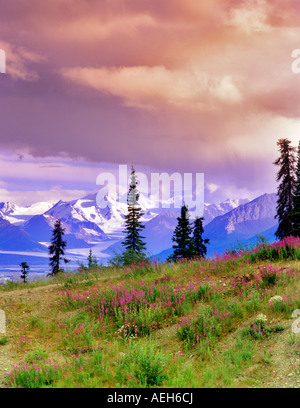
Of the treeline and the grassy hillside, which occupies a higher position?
the treeline

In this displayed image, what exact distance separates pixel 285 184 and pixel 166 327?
3264 centimetres

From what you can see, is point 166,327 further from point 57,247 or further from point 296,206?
point 57,247

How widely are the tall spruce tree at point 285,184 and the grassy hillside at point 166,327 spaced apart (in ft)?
85.2

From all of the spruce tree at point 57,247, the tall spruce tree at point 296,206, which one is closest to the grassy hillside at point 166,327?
the tall spruce tree at point 296,206

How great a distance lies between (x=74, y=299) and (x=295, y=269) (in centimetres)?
691

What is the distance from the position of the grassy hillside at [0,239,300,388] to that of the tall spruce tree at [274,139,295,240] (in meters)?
26.0

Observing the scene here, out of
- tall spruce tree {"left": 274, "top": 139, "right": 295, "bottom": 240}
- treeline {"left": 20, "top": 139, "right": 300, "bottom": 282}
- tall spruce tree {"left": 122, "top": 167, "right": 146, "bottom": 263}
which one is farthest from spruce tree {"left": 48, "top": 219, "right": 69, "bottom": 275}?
tall spruce tree {"left": 274, "top": 139, "right": 295, "bottom": 240}

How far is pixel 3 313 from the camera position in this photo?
34.3ft

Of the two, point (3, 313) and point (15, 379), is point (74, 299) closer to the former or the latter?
point (3, 313)

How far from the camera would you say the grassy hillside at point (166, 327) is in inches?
252

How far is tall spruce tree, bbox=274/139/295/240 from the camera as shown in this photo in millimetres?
37094

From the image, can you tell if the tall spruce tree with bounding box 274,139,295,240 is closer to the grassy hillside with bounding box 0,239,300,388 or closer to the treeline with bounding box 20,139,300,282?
the treeline with bounding box 20,139,300,282

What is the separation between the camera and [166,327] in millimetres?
8883
